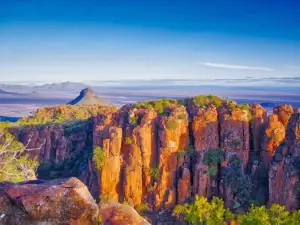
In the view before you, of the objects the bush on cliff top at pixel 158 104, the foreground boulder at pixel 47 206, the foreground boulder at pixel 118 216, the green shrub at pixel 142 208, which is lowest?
the green shrub at pixel 142 208

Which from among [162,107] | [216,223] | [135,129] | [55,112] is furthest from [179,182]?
[55,112]

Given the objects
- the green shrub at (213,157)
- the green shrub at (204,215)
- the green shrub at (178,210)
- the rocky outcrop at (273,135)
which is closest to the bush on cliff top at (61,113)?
the green shrub at (213,157)

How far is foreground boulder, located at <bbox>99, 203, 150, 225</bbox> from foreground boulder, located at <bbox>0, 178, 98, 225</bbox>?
1.04 m

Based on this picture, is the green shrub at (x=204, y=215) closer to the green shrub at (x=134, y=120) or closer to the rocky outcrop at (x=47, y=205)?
the green shrub at (x=134, y=120)

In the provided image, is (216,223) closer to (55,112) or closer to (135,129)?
(135,129)

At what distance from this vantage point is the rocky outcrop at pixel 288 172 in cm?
4356

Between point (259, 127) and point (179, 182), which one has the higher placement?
point (259, 127)

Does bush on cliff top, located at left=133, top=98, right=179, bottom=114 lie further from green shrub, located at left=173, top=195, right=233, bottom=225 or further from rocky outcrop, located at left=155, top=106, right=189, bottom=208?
green shrub, located at left=173, top=195, right=233, bottom=225

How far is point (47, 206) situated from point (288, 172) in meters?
39.1

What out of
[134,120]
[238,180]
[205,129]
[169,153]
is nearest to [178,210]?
[169,153]

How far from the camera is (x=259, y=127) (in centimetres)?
5688

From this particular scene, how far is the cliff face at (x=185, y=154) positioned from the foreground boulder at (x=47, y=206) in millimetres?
42854

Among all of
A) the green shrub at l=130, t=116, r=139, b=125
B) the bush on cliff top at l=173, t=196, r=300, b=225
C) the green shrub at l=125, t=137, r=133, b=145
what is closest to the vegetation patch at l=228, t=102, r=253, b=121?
the green shrub at l=130, t=116, r=139, b=125

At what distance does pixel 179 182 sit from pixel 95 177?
13868mm
